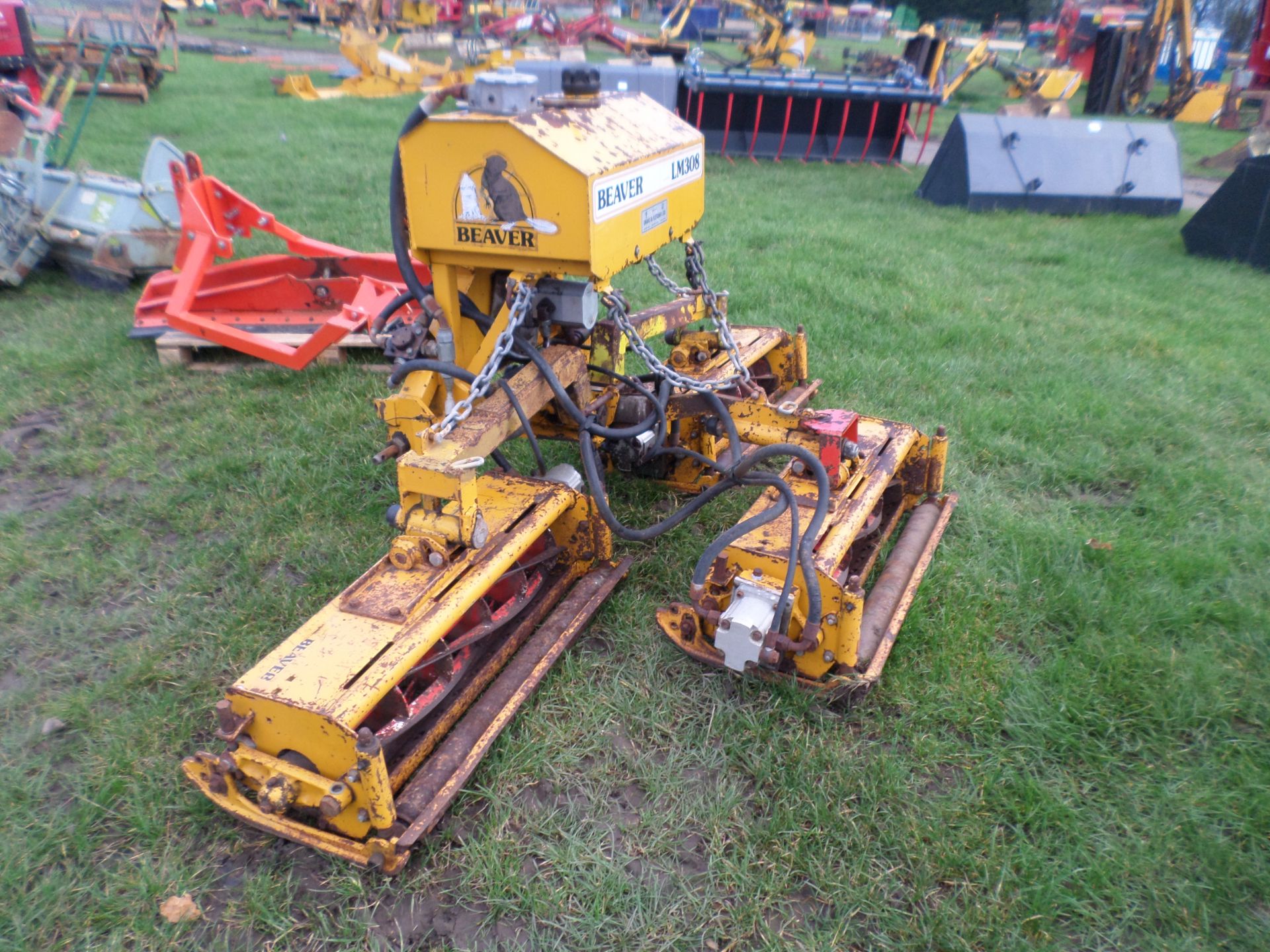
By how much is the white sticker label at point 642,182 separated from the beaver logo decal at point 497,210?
0.17 meters

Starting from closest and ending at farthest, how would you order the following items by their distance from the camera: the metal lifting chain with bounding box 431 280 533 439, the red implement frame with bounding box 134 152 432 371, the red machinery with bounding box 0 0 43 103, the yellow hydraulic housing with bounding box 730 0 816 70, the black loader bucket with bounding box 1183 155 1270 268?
the metal lifting chain with bounding box 431 280 533 439 → the red implement frame with bounding box 134 152 432 371 → the black loader bucket with bounding box 1183 155 1270 268 → the red machinery with bounding box 0 0 43 103 → the yellow hydraulic housing with bounding box 730 0 816 70

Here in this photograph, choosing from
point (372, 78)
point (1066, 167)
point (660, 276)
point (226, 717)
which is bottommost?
point (226, 717)

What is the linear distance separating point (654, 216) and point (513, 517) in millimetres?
1130

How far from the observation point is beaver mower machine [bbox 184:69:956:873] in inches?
85.4

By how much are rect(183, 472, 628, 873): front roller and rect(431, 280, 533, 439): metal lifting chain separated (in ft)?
1.17

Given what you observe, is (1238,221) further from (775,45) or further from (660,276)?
(775,45)

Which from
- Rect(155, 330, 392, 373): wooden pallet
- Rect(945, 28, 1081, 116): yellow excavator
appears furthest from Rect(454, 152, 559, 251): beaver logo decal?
Rect(945, 28, 1081, 116): yellow excavator

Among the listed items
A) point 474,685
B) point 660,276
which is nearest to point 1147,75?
point 660,276

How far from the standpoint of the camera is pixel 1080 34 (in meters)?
22.8

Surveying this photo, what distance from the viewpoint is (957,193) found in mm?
8461

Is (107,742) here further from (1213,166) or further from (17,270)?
(1213,166)

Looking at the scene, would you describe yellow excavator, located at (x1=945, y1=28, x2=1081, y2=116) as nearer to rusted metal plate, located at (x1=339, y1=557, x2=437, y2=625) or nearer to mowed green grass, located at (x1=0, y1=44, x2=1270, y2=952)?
mowed green grass, located at (x1=0, y1=44, x2=1270, y2=952)

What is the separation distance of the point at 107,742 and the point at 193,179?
3.37m

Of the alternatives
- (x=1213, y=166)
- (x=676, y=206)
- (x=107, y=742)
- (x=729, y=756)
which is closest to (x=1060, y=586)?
(x=729, y=756)
